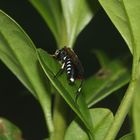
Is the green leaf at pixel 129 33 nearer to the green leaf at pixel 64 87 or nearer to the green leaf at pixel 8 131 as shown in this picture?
the green leaf at pixel 64 87

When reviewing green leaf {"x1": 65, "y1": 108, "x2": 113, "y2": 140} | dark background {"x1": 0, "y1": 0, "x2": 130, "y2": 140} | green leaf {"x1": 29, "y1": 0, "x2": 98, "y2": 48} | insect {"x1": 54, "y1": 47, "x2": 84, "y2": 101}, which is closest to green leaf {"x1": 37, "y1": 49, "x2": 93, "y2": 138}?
green leaf {"x1": 65, "y1": 108, "x2": 113, "y2": 140}

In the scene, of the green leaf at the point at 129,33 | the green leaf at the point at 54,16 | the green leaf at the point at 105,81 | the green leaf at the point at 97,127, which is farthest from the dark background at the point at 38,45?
the green leaf at the point at 129,33

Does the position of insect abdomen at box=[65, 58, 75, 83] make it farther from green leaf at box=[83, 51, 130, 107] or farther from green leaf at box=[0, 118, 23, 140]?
green leaf at box=[0, 118, 23, 140]

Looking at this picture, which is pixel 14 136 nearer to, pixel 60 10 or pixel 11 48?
pixel 11 48

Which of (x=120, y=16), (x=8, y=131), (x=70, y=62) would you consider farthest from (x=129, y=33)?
(x=8, y=131)

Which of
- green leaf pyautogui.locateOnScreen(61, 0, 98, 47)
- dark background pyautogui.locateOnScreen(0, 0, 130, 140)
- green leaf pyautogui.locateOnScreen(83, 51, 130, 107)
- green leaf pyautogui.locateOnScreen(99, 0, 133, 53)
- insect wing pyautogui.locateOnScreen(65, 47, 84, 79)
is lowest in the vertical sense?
dark background pyautogui.locateOnScreen(0, 0, 130, 140)

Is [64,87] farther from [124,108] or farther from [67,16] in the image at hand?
[67,16]
